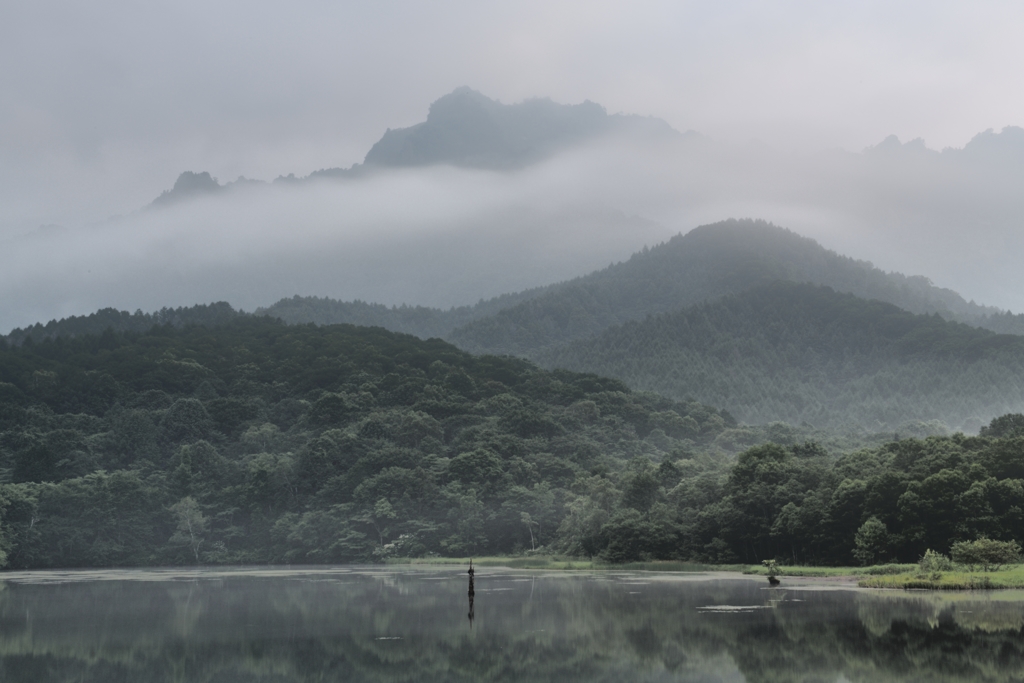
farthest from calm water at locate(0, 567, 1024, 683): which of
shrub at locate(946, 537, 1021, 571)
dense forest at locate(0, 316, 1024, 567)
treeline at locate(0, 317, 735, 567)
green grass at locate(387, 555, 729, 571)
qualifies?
treeline at locate(0, 317, 735, 567)

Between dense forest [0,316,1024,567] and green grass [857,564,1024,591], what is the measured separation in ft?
19.8

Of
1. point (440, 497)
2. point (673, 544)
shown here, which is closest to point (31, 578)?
point (440, 497)

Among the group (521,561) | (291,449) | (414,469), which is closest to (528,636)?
(521,561)

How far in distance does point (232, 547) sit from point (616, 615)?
85.3m

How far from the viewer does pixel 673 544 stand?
7831 cm

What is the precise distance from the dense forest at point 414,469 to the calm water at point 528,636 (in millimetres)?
15466

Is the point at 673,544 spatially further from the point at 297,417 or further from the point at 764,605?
the point at 297,417

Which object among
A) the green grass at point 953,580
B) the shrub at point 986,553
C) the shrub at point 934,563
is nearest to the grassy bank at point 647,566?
the shrub at point 934,563

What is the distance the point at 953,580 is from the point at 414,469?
83.6 m

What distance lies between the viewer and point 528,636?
34.1m

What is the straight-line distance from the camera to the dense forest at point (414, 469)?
64938mm

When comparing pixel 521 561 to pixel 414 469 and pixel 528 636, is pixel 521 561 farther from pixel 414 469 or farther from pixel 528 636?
pixel 528 636

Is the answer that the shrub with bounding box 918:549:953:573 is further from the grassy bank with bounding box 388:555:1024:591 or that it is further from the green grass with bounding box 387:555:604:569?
the green grass with bounding box 387:555:604:569

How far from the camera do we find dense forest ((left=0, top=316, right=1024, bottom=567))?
64.9m
